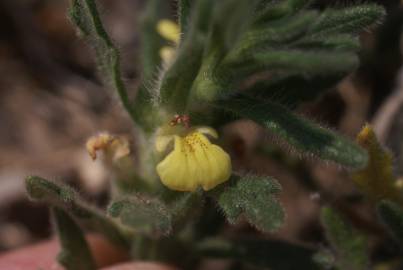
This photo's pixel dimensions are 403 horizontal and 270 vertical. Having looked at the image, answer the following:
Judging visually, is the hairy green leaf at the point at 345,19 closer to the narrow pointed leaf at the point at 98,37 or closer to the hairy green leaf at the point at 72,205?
the narrow pointed leaf at the point at 98,37

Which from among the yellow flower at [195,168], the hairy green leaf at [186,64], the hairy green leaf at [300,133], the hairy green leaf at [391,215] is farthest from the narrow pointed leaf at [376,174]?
the hairy green leaf at [186,64]

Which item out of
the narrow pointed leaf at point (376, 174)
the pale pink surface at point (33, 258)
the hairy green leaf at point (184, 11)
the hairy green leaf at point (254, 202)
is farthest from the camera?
the pale pink surface at point (33, 258)

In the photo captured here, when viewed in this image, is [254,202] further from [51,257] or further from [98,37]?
[51,257]

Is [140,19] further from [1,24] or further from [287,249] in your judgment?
[1,24]

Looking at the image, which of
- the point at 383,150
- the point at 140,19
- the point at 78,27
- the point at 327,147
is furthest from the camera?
the point at 140,19

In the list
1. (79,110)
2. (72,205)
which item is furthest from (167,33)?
(79,110)

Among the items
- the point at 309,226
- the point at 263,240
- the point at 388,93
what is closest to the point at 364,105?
the point at 388,93

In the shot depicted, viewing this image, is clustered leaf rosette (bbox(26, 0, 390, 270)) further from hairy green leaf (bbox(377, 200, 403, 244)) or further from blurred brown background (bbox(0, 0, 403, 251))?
blurred brown background (bbox(0, 0, 403, 251))
